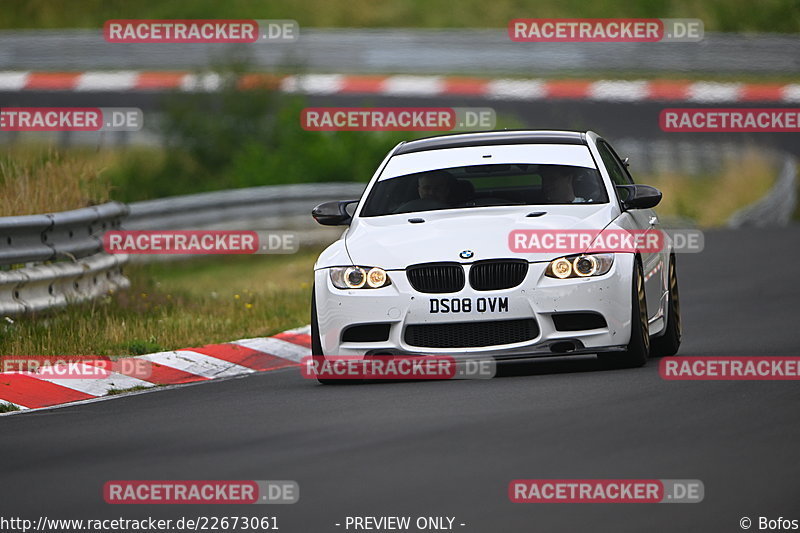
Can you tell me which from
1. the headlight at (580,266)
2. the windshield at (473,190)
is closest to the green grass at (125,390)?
the windshield at (473,190)

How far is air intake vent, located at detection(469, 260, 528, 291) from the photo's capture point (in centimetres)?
1012

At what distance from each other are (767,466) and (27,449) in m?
3.64

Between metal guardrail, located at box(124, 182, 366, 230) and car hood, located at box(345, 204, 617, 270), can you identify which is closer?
car hood, located at box(345, 204, 617, 270)

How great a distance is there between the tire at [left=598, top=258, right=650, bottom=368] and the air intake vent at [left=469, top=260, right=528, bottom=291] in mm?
693

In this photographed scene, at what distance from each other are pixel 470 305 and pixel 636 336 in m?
1.04

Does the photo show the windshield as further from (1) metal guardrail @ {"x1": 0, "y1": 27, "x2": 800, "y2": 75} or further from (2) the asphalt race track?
(1) metal guardrail @ {"x1": 0, "y1": 27, "x2": 800, "y2": 75}

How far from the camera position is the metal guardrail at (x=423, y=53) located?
34562 millimetres

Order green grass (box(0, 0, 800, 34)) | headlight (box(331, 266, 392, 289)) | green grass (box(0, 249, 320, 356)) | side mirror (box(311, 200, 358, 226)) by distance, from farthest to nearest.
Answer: green grass (box(0, 0, 800, 34)), green grass (box(0, 249, 320, 356)), side mirror (box(311, 200, 358, 226)), headlight (box(331, 266, 392, 289))

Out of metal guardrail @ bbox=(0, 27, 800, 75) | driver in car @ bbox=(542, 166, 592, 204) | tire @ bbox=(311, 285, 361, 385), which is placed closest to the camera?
tire @ bbox=(311, 285, 361, 385)

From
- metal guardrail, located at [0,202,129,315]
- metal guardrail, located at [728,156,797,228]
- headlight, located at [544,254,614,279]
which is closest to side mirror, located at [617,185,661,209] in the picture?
headlight, located at [544,254,614,279]

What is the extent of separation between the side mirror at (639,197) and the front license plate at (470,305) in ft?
5.08

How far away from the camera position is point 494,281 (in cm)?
1014

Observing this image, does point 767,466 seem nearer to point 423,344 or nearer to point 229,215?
point 423,344

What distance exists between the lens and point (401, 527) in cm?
638
